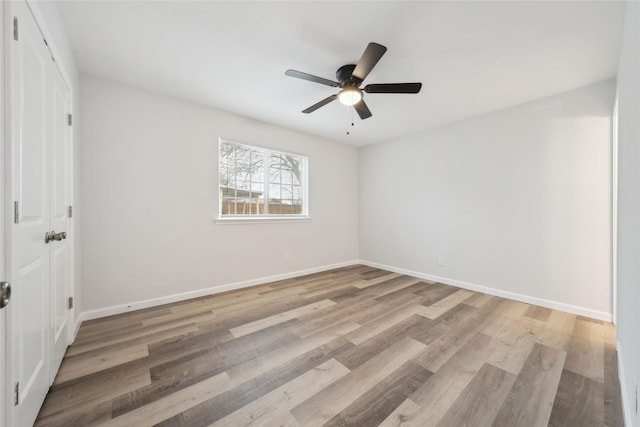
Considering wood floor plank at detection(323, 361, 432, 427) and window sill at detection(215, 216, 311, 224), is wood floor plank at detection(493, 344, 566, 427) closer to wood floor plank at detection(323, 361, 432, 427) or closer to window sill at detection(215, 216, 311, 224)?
wood floor plank at detection(323, 361, 432, 427)

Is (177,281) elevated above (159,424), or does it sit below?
above

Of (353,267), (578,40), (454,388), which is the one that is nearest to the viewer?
(454,388)

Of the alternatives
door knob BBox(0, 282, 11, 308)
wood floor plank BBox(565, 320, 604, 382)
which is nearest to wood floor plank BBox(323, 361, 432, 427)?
wood floor plank BBox(565, 320, 604, 382)

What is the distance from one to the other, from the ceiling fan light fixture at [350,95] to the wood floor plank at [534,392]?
245 cm

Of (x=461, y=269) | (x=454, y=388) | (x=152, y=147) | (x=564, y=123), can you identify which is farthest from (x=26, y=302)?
(x=564, y=123)

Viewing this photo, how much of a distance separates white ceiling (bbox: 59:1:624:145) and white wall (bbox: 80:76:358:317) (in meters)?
0.34

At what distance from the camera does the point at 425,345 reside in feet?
6.27

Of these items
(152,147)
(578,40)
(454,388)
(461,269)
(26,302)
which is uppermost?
(578,40)

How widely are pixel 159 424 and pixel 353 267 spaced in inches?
144

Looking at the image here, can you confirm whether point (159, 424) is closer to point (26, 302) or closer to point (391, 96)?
point (26, 302)

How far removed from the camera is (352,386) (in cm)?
146

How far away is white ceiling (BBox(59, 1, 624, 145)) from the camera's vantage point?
1595 millimetres

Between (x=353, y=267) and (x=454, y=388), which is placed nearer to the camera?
(x=454, y=388)

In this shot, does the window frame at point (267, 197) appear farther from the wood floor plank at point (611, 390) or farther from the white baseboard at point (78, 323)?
the wood floor plank at point (611, 390)
